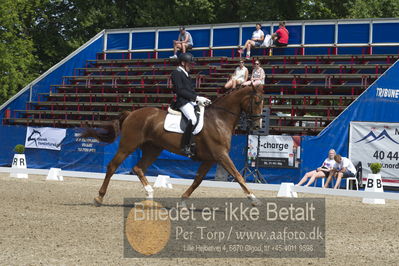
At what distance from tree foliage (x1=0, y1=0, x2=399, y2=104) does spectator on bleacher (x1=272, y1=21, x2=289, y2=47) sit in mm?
10455

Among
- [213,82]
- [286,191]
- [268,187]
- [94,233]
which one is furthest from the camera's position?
[213,82]

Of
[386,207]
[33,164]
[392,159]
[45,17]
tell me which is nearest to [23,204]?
[386,207]

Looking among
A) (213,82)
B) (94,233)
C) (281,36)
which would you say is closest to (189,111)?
(94,233)

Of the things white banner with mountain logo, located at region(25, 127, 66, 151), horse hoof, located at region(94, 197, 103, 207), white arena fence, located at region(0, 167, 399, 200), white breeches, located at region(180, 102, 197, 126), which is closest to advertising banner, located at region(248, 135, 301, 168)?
white arena fence, located at region(0, 167, 399, 200)

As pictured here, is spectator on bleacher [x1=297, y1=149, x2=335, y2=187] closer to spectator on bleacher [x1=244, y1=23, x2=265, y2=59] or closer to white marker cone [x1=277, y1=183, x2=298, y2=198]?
white marker cone [x1=277, y1=183, x2=298, y2=198]

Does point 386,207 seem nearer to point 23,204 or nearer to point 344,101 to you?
point 23,204

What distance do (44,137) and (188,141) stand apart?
15419mm

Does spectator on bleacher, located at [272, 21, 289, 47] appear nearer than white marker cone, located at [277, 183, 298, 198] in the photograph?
No

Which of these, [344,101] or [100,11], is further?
[100,11]

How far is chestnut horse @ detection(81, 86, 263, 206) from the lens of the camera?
1291cm

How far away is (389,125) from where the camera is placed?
21.0 metres

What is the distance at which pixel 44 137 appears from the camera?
27125 millimetres

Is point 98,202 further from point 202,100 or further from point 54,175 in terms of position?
point 54,175

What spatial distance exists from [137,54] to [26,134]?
362 inches
